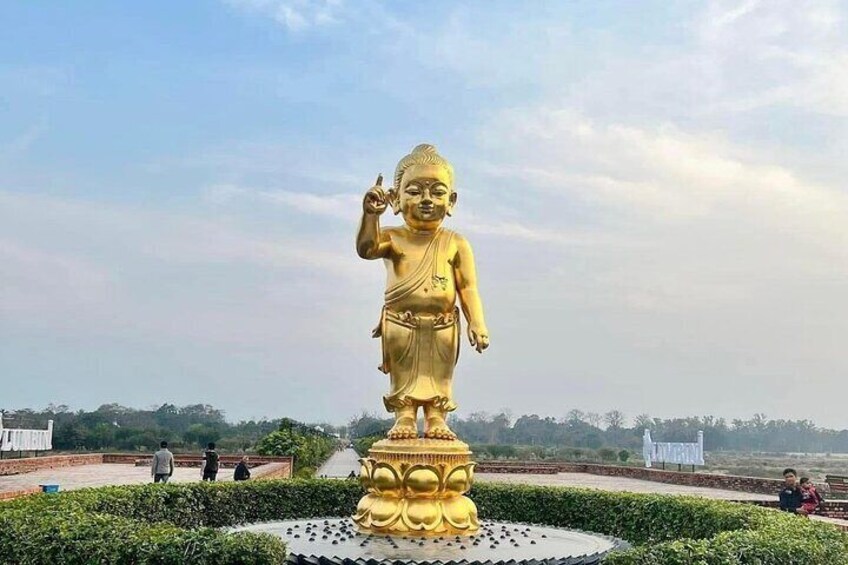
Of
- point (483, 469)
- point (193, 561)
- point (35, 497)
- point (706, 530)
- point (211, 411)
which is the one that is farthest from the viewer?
point (211, 411)

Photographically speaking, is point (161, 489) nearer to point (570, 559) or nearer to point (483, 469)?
point (570, 559)


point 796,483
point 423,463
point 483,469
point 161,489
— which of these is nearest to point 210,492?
point 161,489

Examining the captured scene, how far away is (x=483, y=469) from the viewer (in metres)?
25.9

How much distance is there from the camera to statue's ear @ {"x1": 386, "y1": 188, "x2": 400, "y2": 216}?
654 cm

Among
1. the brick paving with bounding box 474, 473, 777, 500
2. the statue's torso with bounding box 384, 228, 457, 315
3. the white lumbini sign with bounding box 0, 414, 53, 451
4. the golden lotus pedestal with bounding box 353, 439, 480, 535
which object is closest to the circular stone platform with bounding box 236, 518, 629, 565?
the golden lotus pedestal with bounding box 353, 439, 480, 535

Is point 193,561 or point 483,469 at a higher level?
point 193,561

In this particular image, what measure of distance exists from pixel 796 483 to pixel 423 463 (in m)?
4.88

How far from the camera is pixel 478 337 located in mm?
6383

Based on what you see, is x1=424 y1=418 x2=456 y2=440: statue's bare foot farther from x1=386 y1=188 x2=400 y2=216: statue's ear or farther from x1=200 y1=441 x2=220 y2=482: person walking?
x1=200 y1=441 x2=220 y2=482: person walking

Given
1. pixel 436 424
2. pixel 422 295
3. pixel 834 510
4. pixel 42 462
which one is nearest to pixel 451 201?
pixel 422 295

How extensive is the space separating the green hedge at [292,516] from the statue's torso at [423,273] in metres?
2.23

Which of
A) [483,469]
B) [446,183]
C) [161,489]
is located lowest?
[483,469]

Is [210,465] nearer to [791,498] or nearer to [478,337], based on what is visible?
[478,337]

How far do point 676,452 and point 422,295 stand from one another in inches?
756
